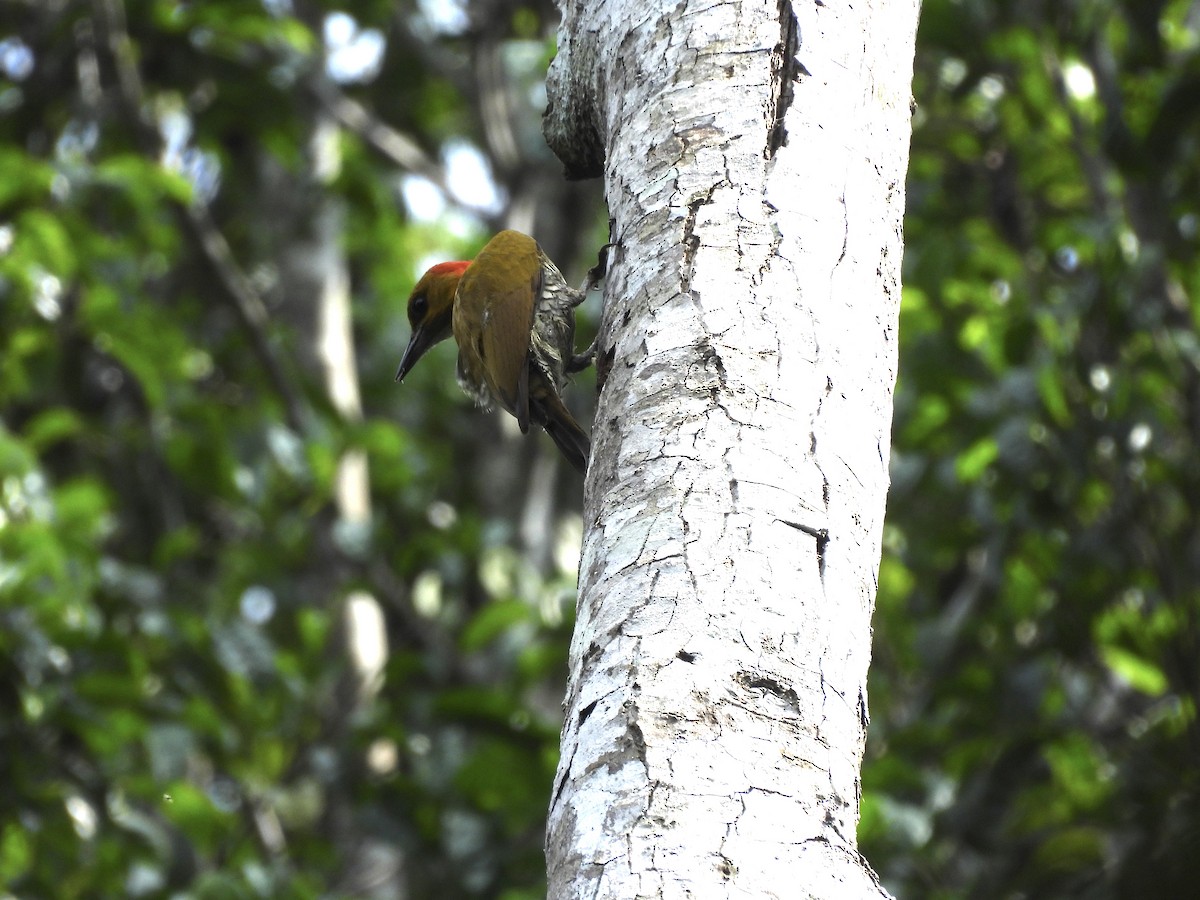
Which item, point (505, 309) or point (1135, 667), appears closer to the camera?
point (505, 309)

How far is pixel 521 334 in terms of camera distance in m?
3.98

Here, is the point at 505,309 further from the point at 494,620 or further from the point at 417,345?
the point at 494,620

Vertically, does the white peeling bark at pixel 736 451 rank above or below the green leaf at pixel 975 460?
below

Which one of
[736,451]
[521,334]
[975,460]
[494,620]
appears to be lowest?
[736,451]

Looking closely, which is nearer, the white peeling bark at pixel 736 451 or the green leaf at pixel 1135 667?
the white peeling bark at pixel 736 451

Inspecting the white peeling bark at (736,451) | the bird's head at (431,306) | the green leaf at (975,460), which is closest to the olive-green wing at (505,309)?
the bird's head at (431,306)

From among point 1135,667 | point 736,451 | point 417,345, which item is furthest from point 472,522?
point 736,451

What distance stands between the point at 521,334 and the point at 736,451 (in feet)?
7.72

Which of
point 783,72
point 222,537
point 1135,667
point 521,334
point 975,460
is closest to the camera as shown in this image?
point 783,72

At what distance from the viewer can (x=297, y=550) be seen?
7.06 meters

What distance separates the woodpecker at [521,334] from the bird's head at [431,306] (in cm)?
22

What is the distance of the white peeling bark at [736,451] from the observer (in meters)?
1.44

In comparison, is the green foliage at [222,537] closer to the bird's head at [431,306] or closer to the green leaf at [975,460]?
the bird's head at [431,306]

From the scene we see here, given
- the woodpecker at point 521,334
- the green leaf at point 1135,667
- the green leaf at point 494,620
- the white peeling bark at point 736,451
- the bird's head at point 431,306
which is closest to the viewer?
the white peeling bark at point 736,451
